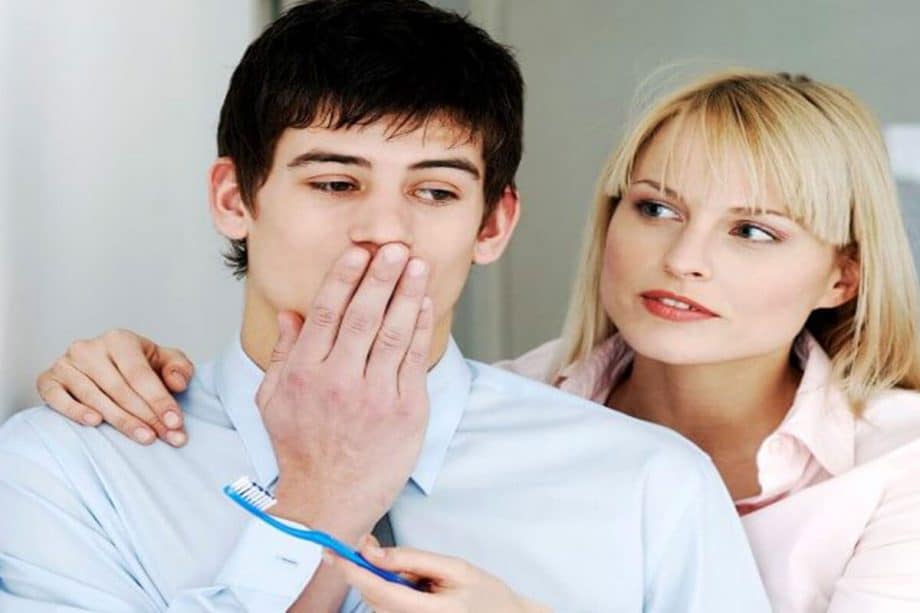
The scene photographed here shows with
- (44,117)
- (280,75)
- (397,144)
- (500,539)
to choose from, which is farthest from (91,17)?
(500,539)

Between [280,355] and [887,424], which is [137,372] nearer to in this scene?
[280,355]

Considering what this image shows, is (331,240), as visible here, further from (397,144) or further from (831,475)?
(831,475)

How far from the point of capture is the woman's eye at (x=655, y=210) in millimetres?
1536

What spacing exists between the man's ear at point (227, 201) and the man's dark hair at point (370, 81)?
0.01 metres

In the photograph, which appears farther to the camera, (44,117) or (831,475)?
(831,475)

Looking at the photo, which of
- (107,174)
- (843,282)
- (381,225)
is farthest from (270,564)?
(843,282)

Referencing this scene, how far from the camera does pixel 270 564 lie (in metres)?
1.00

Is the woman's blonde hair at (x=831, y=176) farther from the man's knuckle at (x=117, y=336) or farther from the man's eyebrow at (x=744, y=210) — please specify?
the man's knuckle at (x=117, y=336)

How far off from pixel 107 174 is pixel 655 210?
563mm

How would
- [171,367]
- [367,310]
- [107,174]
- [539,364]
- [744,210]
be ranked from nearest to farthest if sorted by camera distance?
[367,310], [171,367], [107,174], [744,210], [539,364]

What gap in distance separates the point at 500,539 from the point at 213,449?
0.23 metres

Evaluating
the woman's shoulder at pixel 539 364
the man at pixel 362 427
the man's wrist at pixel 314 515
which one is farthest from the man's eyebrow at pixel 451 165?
the woman's shoulder at pixel 539 364

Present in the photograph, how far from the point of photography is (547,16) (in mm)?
A: 2859

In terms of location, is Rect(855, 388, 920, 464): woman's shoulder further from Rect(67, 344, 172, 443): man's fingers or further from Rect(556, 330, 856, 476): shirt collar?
Rect(67, 344, 172, 443): man's fingers
